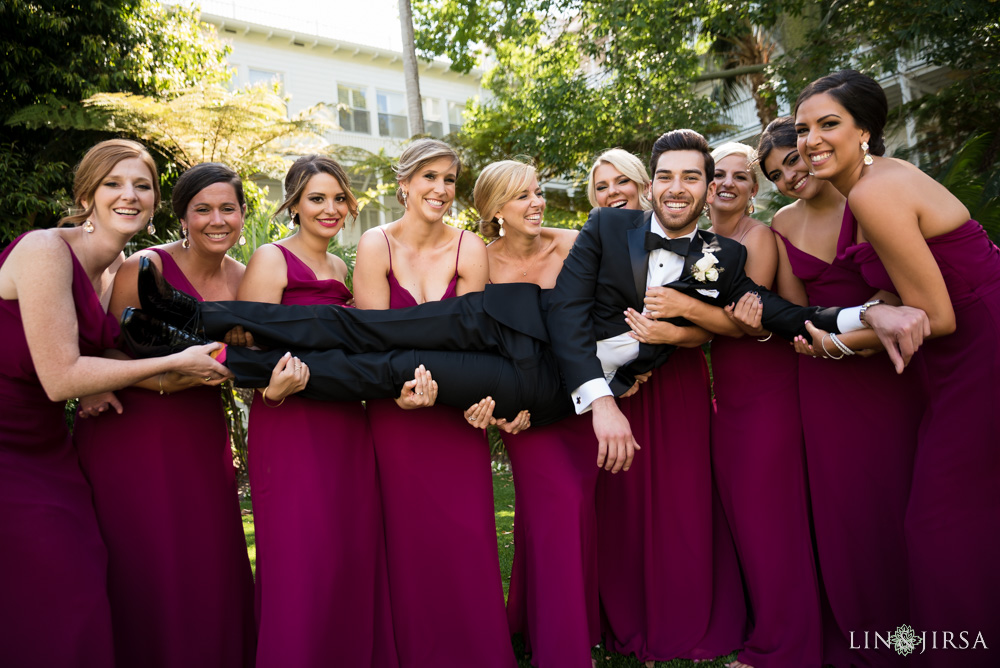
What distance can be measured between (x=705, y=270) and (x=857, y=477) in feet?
4.77

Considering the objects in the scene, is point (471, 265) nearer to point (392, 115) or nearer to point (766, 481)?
point (766, 481)

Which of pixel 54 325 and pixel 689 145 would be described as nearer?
pixel 54 325

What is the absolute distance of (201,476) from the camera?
12.7 ft

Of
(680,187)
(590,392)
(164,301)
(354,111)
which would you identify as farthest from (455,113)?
(590,392)

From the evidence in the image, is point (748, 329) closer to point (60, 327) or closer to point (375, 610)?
point (375, 610)

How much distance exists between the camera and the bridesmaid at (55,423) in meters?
3.02

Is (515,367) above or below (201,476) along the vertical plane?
above

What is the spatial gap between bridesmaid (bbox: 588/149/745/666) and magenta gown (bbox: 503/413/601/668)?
26 cm

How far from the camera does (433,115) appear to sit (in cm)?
2855

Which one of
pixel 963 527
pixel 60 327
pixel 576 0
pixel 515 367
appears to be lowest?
pixel 963 527

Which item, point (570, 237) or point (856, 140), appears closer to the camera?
point (856, 140)

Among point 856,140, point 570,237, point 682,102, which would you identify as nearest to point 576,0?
point 682,102

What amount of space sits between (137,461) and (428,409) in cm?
156

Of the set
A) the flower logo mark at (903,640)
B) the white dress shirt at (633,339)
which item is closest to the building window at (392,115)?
the white dress shirt at (633,339)
